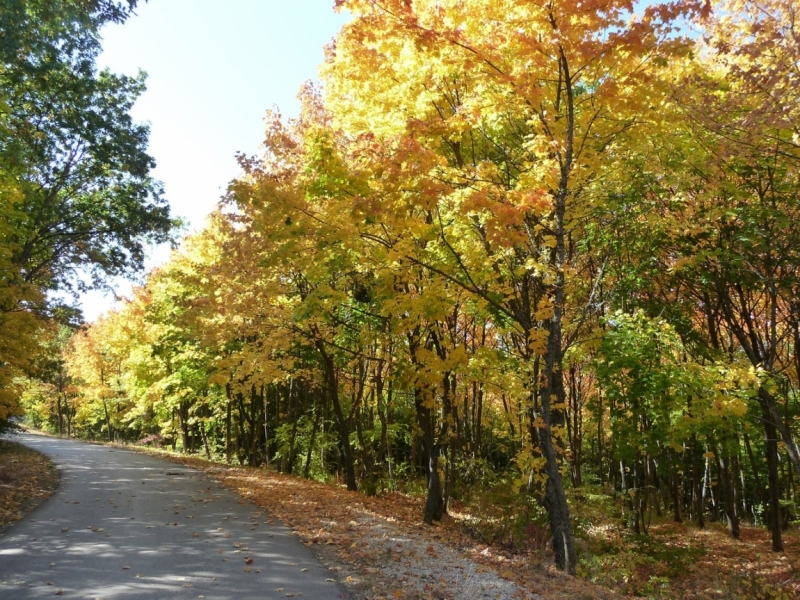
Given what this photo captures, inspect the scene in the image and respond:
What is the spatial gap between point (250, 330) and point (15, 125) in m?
6.12

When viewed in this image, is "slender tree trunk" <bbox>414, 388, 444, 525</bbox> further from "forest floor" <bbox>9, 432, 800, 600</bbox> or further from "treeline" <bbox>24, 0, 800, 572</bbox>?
"forest floor" <bbox>9, 432, 800, 600</bbox>

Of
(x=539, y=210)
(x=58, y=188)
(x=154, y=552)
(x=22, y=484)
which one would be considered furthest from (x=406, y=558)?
(x=58, y=188)

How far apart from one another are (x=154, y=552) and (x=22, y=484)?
7.20 m

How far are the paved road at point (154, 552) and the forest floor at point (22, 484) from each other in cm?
30

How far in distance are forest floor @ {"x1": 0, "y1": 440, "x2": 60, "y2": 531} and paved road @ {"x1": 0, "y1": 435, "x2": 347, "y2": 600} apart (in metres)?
0.30

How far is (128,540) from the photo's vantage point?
7066mm

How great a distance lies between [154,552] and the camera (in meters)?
6.51

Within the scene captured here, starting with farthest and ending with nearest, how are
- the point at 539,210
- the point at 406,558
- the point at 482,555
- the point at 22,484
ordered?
the point at 22,484, the point at 482,555, the point at 406,558, the point at 539,210

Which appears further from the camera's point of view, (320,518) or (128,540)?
(320,518)

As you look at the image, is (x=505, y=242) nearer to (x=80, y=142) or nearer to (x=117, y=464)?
(x=80, y=142)

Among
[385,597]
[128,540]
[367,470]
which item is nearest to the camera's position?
[385,597]

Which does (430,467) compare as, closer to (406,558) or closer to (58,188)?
(406,558)

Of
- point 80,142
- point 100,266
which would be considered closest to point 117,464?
point 100,266

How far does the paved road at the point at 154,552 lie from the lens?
17.2ft
